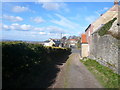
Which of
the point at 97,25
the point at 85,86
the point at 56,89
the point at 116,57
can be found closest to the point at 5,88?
the point at 56,89

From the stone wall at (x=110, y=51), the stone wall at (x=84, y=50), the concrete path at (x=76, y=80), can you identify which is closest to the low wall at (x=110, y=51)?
the stone wall at (x=110, y=51)

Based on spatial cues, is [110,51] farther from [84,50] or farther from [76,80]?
[84,50]

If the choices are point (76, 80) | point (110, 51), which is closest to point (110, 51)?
point (110, 51)

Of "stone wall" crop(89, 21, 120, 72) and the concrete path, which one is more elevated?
"stone wall" crop(89, 21, 120, 72)

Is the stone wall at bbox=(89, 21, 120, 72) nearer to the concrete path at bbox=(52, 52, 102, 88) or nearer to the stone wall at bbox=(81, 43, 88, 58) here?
the concrete path at bbox=(52, 52, 102, 88)

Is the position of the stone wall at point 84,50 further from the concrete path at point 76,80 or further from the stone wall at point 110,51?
the concrete path at point 76,80

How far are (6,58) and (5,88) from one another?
1.58 metres

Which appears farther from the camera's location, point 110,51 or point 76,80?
point 110,51

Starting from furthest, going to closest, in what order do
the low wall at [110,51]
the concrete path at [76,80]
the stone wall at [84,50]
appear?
the stone wall at [84,50]
the low wall at [110,51]
the concrete path at [76,80]

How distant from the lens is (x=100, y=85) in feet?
30.7

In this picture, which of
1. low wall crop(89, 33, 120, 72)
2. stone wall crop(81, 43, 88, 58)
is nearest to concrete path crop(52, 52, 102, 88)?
low wall crop(89, 33, 120, 72)

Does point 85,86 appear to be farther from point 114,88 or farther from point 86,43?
point 86,43

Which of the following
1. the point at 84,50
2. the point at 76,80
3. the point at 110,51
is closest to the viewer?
the point at 76,80

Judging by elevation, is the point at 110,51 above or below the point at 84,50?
above
